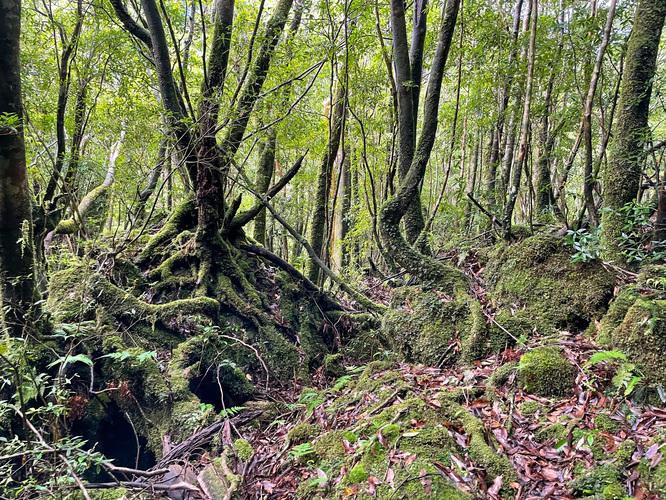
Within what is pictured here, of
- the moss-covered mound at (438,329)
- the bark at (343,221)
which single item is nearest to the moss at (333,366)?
the moss-covered mound at (438,329)

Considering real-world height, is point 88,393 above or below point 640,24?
below

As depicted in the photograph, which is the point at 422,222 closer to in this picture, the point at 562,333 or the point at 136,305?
the point at 562,333

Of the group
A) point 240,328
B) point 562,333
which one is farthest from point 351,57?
point 562,333

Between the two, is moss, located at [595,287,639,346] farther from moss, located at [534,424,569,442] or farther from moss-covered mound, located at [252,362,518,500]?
moss-covered mound, located at [252,362,518,500]

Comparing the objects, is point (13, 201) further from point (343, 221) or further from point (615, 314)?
point (343, 221)

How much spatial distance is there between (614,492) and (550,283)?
2522 mm

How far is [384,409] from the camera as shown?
312cm

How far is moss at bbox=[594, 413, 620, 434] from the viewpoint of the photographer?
241 centimetres

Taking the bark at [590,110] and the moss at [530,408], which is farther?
the bark at [590,110]

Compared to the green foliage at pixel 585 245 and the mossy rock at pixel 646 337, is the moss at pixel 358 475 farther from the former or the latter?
the green foliage at pixel 585 245

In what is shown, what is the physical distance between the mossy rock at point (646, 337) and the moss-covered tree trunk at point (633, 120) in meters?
1.35

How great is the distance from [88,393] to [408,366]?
3522 mm

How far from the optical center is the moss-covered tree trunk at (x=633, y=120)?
4.09m

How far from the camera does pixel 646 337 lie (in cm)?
280
